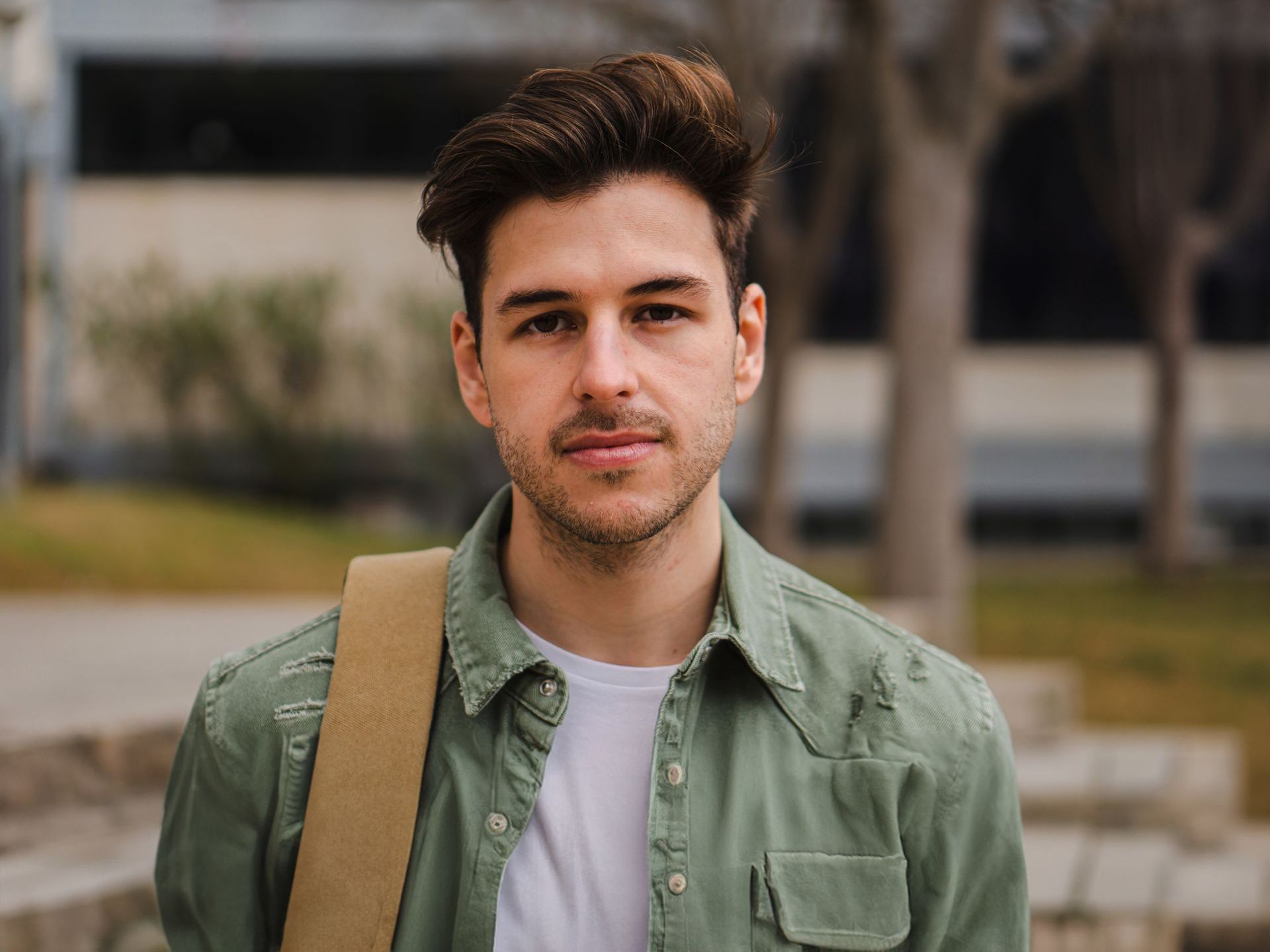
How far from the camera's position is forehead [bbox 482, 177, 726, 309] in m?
2.26

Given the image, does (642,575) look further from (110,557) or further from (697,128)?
(110,557)

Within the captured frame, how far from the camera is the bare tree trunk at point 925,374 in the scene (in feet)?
30.6

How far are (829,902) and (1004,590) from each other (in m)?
13.3

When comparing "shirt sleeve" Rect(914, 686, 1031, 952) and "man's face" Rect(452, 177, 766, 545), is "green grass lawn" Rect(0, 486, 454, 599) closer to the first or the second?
"man's face" Rect(452, 177, 766, 545)

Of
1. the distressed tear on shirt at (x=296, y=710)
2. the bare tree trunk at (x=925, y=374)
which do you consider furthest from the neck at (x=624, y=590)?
the bare tree trunk at (x=925, y=374)

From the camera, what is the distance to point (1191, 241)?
15.6 metres

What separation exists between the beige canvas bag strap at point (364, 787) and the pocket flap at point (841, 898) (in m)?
0.58

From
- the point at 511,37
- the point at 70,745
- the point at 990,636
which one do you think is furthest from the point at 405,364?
the point at 70,745

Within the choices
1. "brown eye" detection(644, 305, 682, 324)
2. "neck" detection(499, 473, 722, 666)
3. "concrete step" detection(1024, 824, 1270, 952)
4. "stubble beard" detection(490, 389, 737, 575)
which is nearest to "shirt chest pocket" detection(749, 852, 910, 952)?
"neck" detection(499, 473, 722, 666)

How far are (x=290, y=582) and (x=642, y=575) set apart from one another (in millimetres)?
9825

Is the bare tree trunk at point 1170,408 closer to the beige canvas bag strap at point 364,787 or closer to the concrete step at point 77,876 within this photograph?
the concrete step at point 77,876

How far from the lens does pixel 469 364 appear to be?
2557 millimetres

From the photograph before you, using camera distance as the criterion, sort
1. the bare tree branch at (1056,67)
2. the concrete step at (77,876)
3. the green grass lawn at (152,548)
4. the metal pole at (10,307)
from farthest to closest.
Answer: the metal pole at (10,307) → the green grass lawn at (152,548) → the bare tree branch at (1056,67) → the concrete step at (77,876)

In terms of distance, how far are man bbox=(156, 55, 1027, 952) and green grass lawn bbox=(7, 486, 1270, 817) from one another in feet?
20.5
